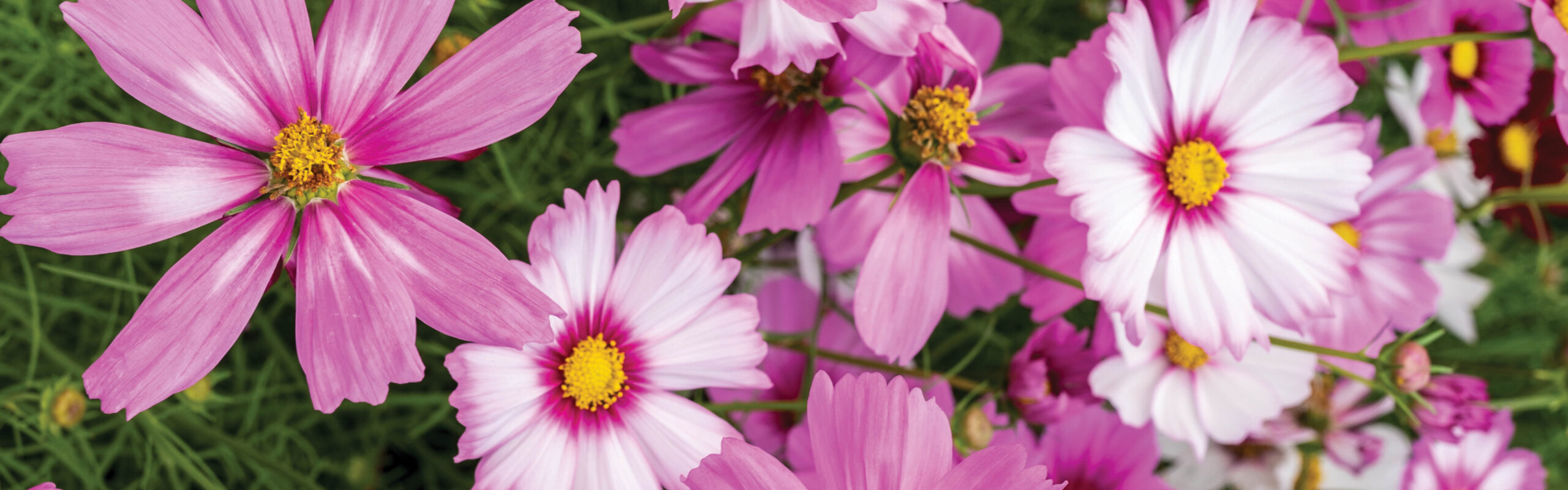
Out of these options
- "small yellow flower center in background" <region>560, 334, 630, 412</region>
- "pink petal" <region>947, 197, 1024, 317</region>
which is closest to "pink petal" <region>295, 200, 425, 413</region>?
"small yellow flower center in background" <region>560, 334, 630, 412</region>

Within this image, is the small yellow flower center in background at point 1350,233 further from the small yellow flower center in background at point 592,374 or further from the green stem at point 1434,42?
the small yellow flower center in background at point 592,374

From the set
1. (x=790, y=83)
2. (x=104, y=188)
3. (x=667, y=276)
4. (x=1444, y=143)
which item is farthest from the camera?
(x=1444, y=143)

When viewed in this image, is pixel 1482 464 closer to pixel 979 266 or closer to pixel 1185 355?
pixel 1185 355

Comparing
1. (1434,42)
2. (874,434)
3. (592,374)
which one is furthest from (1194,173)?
(592,374)

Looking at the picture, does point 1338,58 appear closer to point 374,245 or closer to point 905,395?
point 905,395

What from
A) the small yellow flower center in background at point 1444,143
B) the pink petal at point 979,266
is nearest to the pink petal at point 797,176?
the pink petal at point 979,266

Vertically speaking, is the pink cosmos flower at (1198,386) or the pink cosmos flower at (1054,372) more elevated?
the pink cosmos flower at (1054,372)

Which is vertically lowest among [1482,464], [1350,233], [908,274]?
[1482,464]
